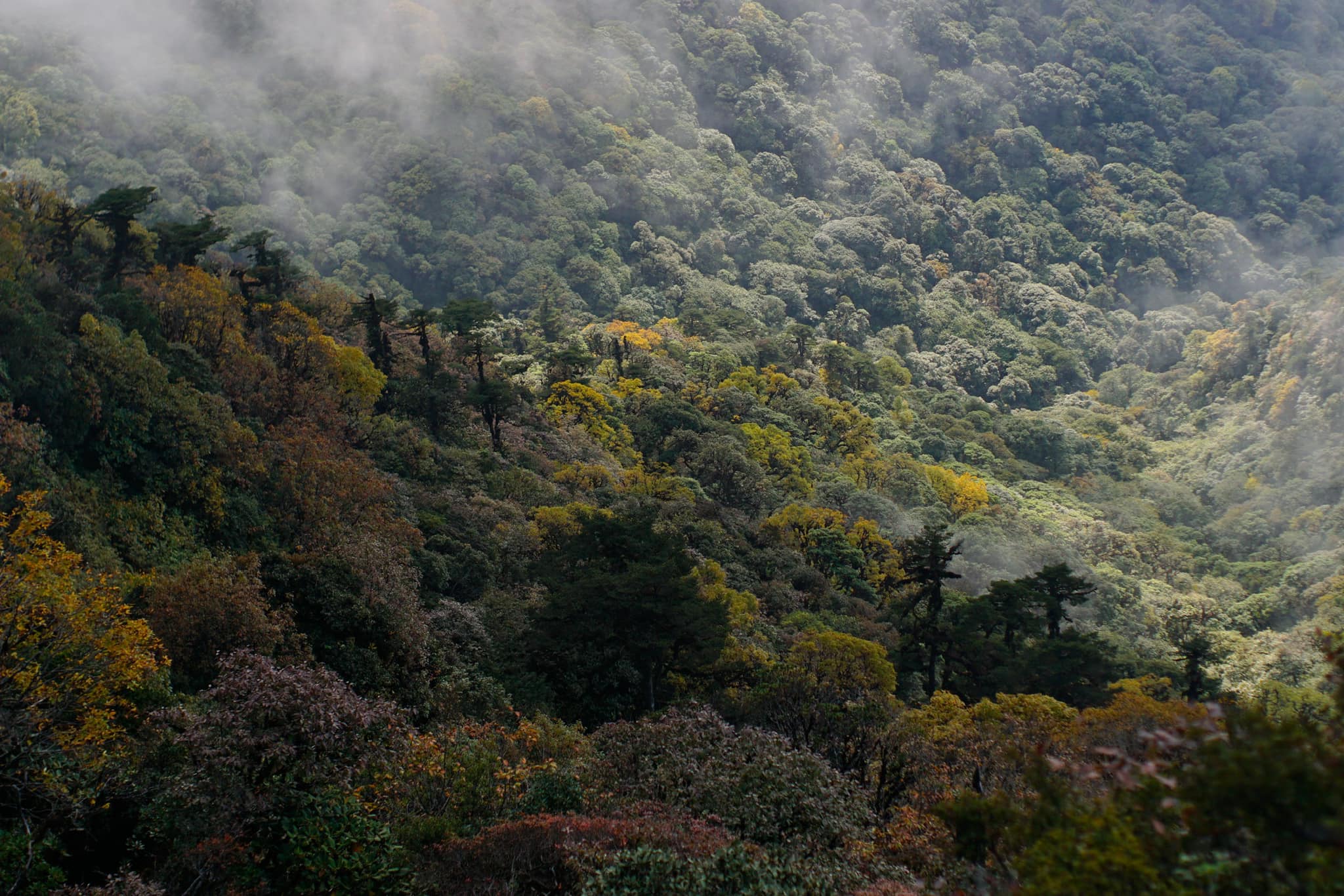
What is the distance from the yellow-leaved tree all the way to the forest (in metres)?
0.09

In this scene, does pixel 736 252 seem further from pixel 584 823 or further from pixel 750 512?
pixel 584 823

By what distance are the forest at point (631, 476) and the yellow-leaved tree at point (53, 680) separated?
0.29 ft

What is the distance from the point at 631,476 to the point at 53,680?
4321 cm

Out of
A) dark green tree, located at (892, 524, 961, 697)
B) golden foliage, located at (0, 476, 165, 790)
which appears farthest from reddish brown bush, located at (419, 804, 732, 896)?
dark green tree, located at (892, 524, 961, 697)

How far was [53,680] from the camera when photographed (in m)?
14.9

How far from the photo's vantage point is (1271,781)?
7.22m

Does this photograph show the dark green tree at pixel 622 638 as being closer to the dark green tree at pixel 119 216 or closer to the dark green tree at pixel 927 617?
the dark green tree at pixel 927 617

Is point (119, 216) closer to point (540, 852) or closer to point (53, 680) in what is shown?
point (53, 680)

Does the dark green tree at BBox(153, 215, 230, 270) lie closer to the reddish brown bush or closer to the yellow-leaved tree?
the yellow-leaved tree

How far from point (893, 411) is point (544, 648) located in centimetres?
7621

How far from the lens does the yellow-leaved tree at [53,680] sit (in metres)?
13.6

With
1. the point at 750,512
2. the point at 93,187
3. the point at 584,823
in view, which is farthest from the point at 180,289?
the point at 93,187

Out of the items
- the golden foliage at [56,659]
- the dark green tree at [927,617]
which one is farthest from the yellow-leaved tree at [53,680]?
the dark green tree at [927,617]

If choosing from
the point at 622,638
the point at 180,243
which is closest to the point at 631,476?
the point at 180,243
